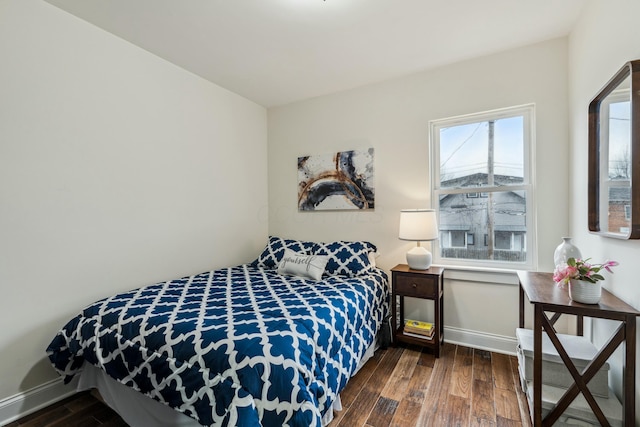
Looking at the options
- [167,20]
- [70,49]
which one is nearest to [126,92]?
[70,49]

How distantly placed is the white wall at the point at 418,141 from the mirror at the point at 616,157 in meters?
0.59

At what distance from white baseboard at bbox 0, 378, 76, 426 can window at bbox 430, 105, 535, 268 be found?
3.00 metres

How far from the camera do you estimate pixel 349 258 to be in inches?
103

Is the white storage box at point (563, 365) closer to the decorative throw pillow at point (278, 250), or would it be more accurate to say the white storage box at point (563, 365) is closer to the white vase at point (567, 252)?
the white vase at point (567, 252)

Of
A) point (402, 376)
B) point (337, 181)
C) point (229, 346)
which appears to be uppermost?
point (337, 181)

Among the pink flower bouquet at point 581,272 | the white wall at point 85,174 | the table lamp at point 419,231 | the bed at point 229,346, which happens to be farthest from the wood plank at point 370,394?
the white wall at point 85,174

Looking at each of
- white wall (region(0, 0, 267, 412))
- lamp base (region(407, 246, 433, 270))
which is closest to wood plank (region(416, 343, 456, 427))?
lamp base (region(407, 246, 433, 270))

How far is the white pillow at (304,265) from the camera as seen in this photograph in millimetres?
2455

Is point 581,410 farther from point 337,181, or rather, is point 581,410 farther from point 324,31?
point 324,31

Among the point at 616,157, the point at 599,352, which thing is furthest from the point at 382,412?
the point at 616,157

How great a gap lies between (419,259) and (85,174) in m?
2.62

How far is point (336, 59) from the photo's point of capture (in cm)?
248

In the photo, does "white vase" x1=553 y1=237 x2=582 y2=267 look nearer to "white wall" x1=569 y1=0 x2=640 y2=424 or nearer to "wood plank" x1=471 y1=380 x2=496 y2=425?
"white wall" x1=569 y1=0 x2=640 y2=424

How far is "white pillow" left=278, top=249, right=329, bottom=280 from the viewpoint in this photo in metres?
2.46
